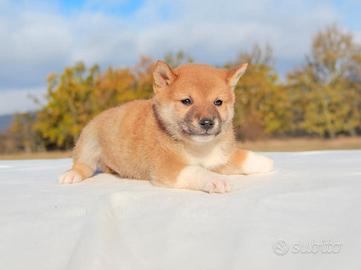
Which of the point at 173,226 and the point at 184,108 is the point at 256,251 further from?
the point at 184,108

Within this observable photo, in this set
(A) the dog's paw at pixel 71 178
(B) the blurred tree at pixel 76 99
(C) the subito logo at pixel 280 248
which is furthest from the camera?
(B) the blurred tree at pixel 76 99

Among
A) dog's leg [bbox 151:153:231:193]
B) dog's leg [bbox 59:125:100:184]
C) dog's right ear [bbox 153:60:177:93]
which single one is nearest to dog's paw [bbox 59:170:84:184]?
dog's leg [bbox 59:125:100:184]

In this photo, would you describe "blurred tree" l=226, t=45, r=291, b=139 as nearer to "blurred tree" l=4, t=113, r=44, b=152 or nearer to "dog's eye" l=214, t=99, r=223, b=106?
"blurred tree" l=4, t=113, r=44, b=152

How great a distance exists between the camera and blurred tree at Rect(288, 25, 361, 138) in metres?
31.3

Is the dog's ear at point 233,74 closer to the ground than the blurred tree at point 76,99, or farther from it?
farther from it

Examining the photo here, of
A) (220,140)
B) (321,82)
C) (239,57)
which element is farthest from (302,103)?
(220,140)

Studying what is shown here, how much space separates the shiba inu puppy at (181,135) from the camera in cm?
300

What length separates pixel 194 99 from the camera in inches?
121

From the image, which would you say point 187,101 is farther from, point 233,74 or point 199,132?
point 233,74

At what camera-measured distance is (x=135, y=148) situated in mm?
3361

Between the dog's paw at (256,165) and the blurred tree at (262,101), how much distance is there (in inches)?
1086

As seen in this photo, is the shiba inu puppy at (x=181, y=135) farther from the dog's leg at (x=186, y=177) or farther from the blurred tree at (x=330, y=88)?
the blurred tree at (x=330, y=88)

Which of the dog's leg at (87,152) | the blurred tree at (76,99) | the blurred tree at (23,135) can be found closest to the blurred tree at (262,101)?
the blurred tree at (76,99)

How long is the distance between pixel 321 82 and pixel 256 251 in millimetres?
31867
